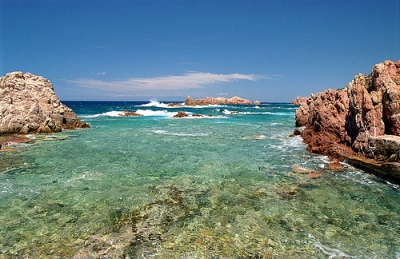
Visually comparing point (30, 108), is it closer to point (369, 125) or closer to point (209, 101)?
point (369, 125)

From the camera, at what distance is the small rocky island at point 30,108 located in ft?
94.5

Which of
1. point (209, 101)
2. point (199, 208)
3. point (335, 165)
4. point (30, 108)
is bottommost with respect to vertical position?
point (199, 208)

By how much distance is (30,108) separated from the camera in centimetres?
3098

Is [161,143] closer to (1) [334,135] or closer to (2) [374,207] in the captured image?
(1) [334,135]

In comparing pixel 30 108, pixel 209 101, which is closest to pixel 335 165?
pixel 30 108

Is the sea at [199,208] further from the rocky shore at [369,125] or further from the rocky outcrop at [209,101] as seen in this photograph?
the rocky outcrop at [209,101]

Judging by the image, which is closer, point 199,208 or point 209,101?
point 199,208

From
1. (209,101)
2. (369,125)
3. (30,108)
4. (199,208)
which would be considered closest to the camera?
(199,208)

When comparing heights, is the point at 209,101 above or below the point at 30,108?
above

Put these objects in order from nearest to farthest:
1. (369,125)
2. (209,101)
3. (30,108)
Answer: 1. (369,125)
2. (30,108)
3. (209,101)

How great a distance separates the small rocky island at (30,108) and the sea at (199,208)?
13.8m

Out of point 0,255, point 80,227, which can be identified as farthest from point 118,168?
point 0,255

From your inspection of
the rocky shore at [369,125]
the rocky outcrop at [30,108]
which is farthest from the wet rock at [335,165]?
the rocky outcrop at [30,108]

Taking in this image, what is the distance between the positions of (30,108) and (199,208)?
30174mm
